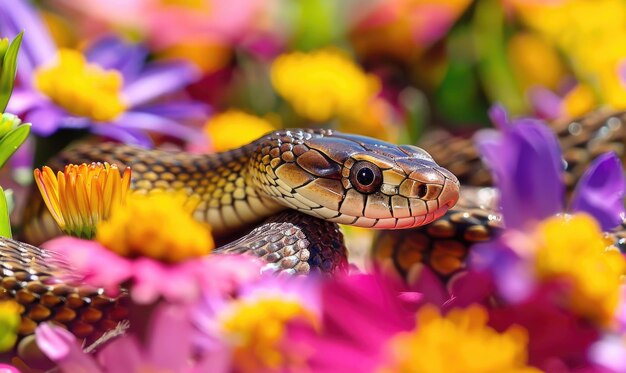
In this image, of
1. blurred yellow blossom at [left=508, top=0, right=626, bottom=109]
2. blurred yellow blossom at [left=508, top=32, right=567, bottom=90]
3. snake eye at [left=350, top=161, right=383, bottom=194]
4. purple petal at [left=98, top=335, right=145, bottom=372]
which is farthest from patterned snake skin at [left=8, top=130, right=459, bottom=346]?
blurred yellow blossom at [left=508, top=32, right=567, bottom=90]

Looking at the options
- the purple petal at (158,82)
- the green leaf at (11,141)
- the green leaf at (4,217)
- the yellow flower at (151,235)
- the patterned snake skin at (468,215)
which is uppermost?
the green leaf at (11,141)

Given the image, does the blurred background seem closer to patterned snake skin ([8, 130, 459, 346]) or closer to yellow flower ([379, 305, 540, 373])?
patterned snake skin ([8, 130, 459, 346])

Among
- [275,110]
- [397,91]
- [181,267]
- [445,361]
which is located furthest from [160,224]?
[397,91]

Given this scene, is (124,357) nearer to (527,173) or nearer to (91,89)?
(527,173)

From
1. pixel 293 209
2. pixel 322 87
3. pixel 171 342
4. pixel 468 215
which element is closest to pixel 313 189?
pixel 293 209

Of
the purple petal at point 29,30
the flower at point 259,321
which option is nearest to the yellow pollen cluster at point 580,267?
the flower at point 259,321

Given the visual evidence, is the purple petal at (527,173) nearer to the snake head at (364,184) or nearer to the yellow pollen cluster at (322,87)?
the snake head at (364,184)

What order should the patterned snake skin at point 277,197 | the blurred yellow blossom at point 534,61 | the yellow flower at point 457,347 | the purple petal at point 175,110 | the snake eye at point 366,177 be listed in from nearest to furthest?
the yellow flower at point 457,347, the patterned snake skin at point 277,197, the snake eye at point 366,177, the purple petal at point 175,110, the blurred yellow blossom at point 534,61
